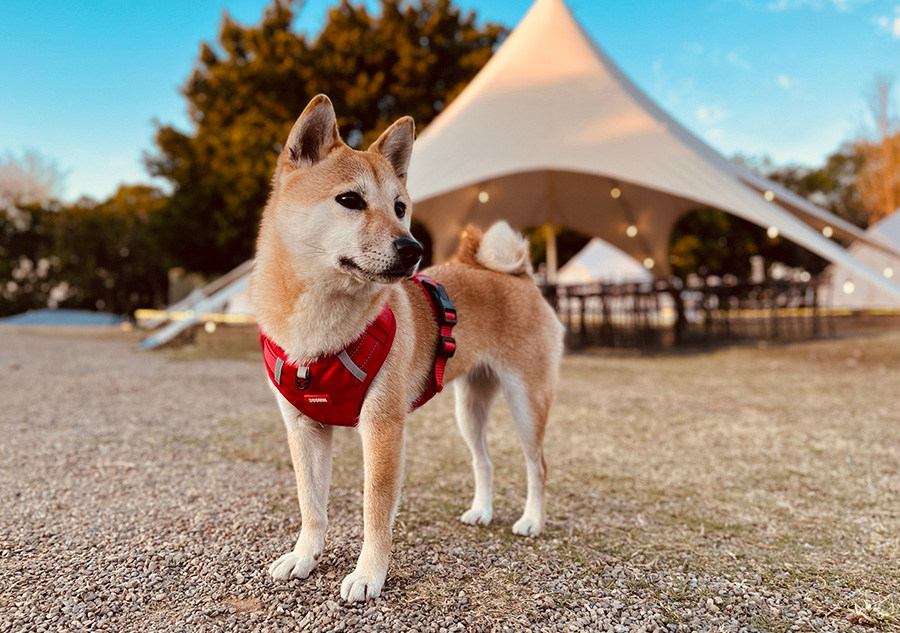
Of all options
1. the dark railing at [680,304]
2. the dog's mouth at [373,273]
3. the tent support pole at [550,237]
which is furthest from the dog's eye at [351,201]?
the tent support pole at [550,237]

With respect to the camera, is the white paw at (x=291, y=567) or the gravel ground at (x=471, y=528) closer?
the gravel ground at (x=471, y=528)

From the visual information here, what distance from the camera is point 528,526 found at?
237 cm

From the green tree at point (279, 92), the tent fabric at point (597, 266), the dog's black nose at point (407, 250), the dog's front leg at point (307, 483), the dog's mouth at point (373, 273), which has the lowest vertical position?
the dog's front leg at point (307, 483)

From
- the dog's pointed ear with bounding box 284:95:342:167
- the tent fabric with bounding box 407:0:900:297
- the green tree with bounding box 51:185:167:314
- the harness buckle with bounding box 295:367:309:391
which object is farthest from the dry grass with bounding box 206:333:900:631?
the green tree with bounding box 51:185:167:314

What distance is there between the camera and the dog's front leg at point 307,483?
194cm

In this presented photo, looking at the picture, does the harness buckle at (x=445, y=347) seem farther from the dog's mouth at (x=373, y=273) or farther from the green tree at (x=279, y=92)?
the green tree at (x=279, y=92)

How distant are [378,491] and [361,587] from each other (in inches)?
11.1

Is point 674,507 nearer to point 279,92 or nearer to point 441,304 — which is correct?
point 441,304

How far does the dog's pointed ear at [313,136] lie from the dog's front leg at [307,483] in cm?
80

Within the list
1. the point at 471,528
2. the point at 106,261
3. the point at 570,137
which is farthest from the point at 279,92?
the point at 471,528

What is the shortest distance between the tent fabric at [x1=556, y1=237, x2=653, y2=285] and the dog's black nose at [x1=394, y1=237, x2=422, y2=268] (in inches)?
661

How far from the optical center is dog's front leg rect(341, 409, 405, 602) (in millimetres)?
1815

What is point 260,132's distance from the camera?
1450 centimetres

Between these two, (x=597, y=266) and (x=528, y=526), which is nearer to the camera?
(x=528, y=526)
